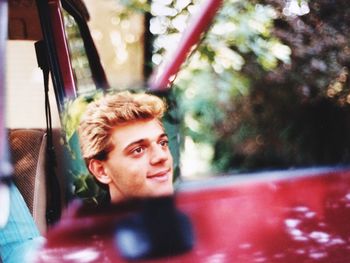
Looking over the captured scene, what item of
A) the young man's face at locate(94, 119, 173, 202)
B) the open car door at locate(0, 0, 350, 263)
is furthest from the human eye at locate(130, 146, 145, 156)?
the open car door at locate(0, 0, 350, 263)

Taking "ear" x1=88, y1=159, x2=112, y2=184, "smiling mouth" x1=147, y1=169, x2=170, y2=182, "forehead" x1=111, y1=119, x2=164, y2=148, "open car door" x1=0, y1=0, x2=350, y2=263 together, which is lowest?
"open car door" x1=0, y1=0, x2=350, y2=263

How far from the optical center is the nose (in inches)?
40.6

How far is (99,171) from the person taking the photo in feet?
3.46

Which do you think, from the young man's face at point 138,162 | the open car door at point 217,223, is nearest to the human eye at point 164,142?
the young man's face at point 138,162

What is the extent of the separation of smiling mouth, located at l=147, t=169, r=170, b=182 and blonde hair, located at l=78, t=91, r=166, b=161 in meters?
0.10

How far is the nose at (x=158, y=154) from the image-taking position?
3.38ft

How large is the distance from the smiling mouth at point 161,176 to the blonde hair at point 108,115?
10cm

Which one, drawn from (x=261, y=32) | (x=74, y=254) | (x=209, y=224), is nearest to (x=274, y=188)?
(x=209, y=224)

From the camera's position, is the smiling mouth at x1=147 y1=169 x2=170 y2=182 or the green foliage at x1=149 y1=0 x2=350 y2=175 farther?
the green foliage at x1=149 y1=0 x2=350 y2=175

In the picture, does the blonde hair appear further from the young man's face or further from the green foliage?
the green foliage

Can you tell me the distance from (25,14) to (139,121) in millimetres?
955

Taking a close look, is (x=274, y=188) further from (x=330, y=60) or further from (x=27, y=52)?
(x=27, y=52)

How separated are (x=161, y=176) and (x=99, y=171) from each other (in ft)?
0.43

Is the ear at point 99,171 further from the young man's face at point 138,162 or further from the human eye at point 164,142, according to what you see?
the human eye at point 164,142
